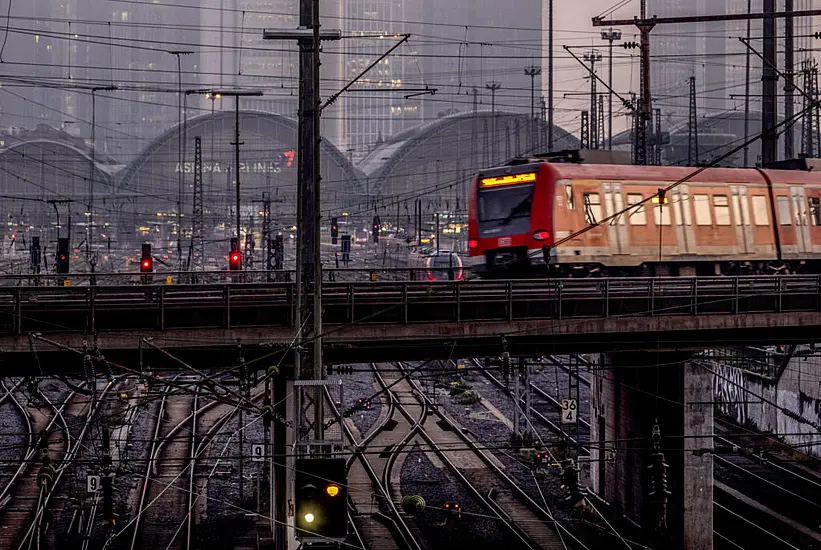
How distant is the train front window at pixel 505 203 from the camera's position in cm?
2772

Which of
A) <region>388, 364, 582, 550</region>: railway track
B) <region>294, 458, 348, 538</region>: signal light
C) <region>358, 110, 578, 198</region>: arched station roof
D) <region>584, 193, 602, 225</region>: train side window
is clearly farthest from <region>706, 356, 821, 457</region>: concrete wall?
<region>358, 110, 578, 198</region>: arched station roof

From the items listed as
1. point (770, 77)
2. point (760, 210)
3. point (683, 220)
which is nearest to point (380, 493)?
point (683, 220)

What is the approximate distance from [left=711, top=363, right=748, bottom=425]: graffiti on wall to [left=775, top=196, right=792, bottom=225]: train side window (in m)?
9.26

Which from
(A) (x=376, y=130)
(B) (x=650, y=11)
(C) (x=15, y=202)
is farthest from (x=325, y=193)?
(B) (x=650, y=11)

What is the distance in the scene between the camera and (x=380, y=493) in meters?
28.3

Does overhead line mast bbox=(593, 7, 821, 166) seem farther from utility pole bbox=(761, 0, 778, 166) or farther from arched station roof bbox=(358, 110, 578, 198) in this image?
arched station roof bbox=(358, 110, 578, 198)

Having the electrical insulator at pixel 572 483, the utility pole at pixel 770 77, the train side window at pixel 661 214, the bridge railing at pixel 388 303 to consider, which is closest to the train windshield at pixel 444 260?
the utility pole at pixel 770 77

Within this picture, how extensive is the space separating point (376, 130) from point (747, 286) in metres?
171

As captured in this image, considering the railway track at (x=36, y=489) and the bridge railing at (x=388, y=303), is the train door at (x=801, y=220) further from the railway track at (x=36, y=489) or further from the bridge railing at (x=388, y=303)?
the railway track at (x=36, y=489)

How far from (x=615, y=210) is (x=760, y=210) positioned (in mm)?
4828

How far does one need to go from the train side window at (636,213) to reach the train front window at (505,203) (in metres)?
2.53

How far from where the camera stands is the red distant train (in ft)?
89.5

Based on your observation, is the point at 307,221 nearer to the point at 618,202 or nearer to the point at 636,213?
the point at 618,202

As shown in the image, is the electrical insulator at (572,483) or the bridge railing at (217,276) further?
the bridge railing at (217,276)
